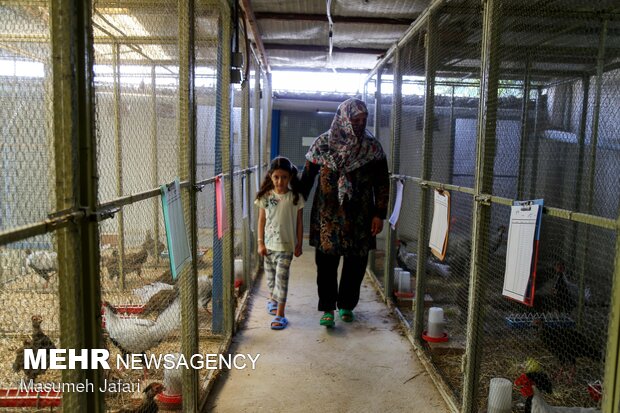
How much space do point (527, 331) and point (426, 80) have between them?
198 cm

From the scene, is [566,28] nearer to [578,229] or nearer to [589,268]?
[578,229]

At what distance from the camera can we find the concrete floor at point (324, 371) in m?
2.54

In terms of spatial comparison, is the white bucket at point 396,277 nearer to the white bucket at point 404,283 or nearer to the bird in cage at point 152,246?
the white bucket at point 404,283

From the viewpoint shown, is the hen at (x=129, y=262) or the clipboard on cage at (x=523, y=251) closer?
the clipboard on cage at (x=523, y=251)

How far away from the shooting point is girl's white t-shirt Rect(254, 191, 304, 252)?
12.0 ft

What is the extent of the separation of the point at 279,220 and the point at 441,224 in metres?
1.35

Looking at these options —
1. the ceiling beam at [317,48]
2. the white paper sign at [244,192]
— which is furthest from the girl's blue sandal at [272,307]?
the ceiling beam at [317,48]

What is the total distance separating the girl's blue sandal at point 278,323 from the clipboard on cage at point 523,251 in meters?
2.16

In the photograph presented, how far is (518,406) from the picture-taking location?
2.61 meters

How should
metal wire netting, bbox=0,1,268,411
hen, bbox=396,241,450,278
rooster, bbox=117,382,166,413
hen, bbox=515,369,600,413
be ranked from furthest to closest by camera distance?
hen, bbox=396,241,450,278 < rooster, bbox=117,382,166,413 < hen, bbox=515,369,600,413 < metal wire netting, bbox=0,1,268,411

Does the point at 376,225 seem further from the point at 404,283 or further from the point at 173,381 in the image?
the point at 173,381

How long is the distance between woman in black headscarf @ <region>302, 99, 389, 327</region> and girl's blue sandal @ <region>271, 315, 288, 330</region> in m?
0.56

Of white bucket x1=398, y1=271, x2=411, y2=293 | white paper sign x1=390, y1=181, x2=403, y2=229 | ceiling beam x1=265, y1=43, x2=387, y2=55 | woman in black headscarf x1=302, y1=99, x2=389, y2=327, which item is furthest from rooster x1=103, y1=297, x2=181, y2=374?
ceiling beam x1=265, y1=43, x2=387, y2=55

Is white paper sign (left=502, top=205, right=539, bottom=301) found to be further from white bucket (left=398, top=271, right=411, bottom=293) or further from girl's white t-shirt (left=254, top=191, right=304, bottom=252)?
white bucket (left=398, top=271, right=411, bottom=293)
